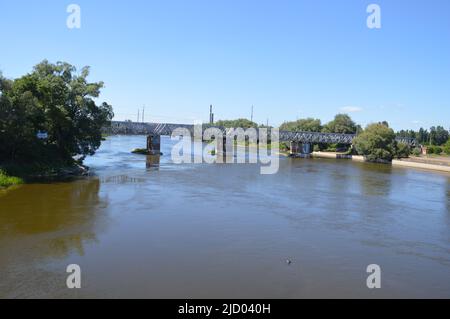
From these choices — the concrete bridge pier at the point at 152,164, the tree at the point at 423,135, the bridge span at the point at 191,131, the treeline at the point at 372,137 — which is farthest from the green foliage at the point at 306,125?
the concrete bridge pier at the point at 152,164

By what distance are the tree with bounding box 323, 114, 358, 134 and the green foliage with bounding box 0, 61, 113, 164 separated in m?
82.1

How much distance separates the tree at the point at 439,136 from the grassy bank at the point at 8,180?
13615cm

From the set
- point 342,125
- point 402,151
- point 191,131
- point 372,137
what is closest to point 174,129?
point 191,131

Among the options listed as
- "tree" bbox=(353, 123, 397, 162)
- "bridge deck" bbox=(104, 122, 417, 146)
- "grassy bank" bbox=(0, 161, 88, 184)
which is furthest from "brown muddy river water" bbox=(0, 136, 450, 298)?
"tree" bbox=(353, 123, 397, 162)

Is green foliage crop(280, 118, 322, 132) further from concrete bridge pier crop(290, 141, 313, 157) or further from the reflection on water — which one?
the reflection on water

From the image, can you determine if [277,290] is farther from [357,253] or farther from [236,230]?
[236,230]

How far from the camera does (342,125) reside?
118 m

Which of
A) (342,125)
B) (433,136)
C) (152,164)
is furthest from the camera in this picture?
(433,136)

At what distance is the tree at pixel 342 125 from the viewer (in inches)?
4599

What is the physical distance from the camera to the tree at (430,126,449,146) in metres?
142

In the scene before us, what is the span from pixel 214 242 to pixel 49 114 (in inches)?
1054

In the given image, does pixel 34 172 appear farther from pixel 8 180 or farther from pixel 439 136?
A: pixel 439 136
